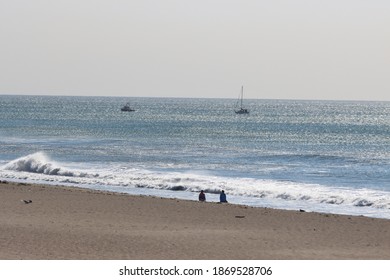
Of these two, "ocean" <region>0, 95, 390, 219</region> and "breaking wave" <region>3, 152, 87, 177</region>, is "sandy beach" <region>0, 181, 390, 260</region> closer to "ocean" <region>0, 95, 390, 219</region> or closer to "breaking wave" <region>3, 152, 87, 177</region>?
"ocean" <region>0, 95, 390, 219</region>

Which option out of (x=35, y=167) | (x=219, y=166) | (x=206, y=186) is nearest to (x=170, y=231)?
(x=206, y=186)

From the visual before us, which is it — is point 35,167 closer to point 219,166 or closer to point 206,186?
point 219,166

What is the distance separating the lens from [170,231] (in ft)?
71.9

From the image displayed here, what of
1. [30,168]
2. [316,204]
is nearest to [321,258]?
[316,204]

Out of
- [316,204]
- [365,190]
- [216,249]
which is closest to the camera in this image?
[216,249]

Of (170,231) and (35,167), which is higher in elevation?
(170,231)

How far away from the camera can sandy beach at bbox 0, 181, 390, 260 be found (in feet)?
60.1

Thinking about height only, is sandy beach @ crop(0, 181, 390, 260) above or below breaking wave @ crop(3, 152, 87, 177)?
above

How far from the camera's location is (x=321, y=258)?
17781mm

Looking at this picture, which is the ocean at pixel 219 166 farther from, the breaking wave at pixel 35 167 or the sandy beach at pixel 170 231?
the sandy beach at pixel 170 231

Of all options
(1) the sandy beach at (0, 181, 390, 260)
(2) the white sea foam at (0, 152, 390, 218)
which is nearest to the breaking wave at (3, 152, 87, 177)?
(2) the white sea foam at (0, 152, 390, 218)

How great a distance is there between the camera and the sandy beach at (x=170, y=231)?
60.1 ft
